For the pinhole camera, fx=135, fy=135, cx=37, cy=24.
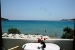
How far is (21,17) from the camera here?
7355 millimetres

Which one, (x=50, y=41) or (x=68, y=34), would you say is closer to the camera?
(x=50, y=41)

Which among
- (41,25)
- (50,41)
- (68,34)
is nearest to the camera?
(50,41)

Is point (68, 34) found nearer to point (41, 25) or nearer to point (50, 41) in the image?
point (50, 41)

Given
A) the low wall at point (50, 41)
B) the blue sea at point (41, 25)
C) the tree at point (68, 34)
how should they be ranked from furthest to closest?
the blue sea at point (41, 25), the tree at point (68, 34), the low wall at point (50, 41)

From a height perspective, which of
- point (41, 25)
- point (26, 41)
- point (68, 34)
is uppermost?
point (41, 25)

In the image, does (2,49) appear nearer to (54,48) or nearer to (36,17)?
(54,48)

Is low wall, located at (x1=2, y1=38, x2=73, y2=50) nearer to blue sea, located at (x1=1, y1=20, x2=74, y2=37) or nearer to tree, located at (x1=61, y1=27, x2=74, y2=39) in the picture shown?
tree, located at (x1=61, y1=27, x2=74, y2=39)

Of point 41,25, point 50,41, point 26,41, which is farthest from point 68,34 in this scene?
point 41,25

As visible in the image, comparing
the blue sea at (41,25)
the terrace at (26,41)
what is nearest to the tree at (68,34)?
the terrace at (26,41)

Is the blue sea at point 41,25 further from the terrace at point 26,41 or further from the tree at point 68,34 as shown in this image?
the terrace at point 26,41

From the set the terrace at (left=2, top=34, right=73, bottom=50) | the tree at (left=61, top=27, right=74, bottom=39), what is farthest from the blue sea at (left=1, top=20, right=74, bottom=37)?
the terrace at (left=2, top=34, right=73, bottom=50)

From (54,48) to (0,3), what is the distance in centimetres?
231

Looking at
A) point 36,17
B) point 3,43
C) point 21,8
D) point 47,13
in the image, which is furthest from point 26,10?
point 3,43

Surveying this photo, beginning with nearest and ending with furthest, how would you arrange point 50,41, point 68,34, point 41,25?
1. point 50,41
2. point 68,34
3. point 41,25
